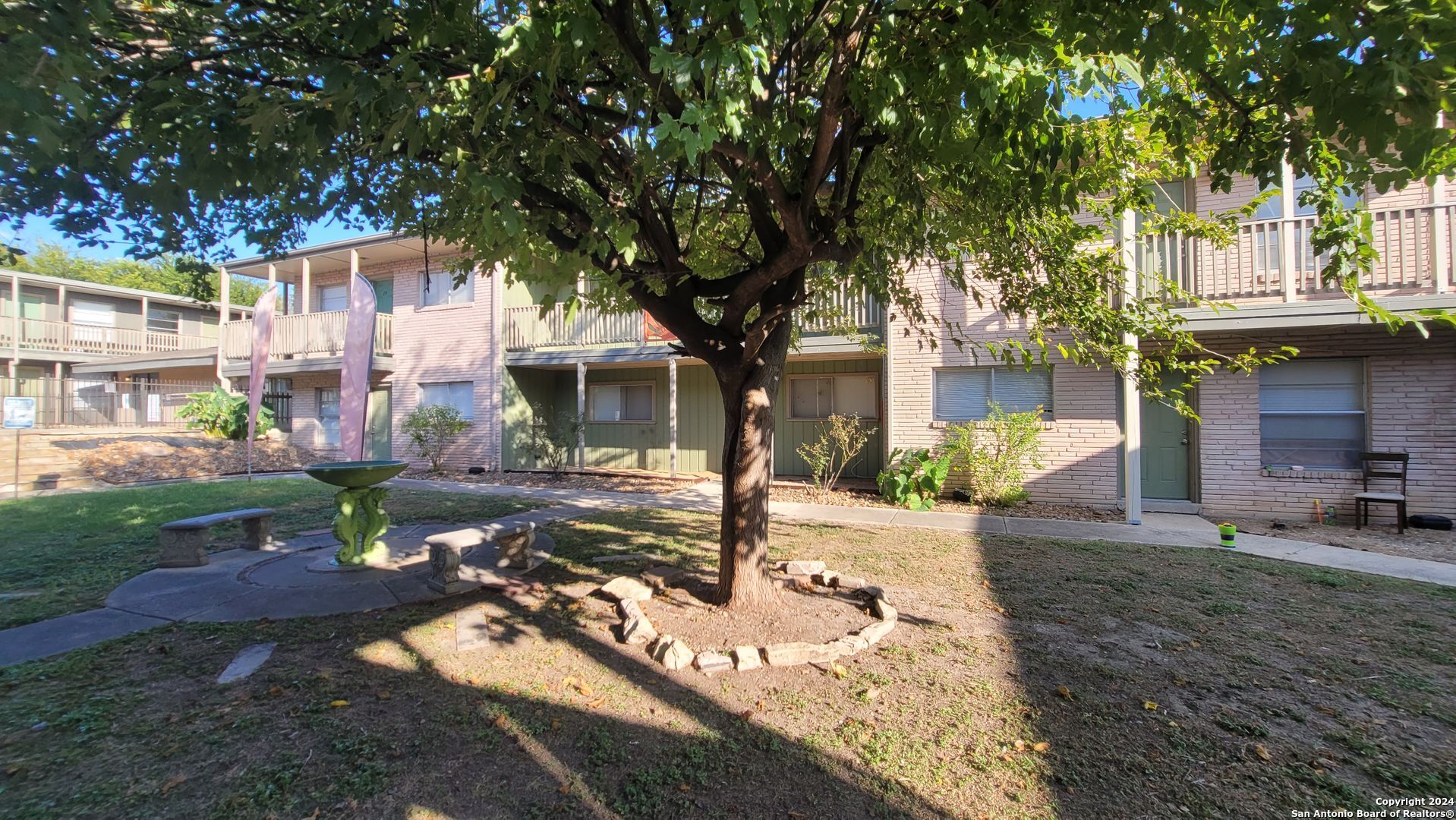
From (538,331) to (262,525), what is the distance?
8861 mm

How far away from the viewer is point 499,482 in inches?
535

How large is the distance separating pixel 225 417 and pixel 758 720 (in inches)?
799

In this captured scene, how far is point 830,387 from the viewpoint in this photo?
1377cm

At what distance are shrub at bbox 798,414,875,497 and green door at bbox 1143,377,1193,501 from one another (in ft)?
15.1

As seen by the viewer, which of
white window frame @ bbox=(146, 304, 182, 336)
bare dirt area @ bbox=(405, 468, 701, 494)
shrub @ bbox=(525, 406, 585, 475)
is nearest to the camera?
bare dirt area @ bbox=(405, 468, 701, 494)

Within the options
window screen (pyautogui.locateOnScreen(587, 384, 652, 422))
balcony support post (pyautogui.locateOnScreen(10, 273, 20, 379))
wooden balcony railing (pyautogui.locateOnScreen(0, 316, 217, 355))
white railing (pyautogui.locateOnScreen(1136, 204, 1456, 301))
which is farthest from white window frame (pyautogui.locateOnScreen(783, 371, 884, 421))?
wooden balcony railing (pyautogui.locateOnScreen(0, 316, 217, 355))

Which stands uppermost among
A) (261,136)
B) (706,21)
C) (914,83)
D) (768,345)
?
(706,21)

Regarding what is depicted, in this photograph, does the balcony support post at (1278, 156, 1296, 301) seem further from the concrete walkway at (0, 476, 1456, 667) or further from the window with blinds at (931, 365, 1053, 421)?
the concrete walkway at (0, 476, 1456, 667)

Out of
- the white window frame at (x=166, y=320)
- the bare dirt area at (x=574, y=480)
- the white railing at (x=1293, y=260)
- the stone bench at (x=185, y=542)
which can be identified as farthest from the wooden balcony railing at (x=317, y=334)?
the white railing at (x=1293, y=260)

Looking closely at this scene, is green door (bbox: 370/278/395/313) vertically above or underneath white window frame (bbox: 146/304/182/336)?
underneath

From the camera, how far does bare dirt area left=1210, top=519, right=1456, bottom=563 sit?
23.5 feet

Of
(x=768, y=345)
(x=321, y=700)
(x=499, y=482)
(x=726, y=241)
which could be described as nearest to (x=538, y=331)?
(x=499, y=482)

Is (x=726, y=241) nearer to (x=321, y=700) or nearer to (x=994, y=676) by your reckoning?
(x=994, y=676)

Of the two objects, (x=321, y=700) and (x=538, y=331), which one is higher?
(x=538, y=331)
